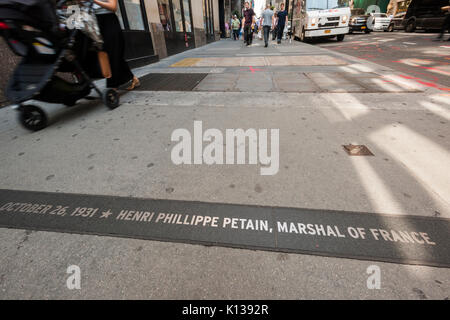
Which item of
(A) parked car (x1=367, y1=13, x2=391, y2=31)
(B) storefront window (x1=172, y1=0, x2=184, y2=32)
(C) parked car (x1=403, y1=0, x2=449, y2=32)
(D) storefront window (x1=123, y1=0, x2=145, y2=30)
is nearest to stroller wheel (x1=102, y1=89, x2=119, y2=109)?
(D) storefront window (x1=123, y1=0, x2=145, y2=30)

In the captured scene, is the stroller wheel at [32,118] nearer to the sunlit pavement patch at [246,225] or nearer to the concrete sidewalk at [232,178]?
the concrete sidewalk at [232,178]

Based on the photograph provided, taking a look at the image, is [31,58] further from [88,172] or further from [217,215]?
[217,215]

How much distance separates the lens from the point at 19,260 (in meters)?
1.34

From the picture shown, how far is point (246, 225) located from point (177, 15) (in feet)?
42.1

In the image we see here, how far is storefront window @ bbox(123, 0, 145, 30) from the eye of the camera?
706 centimetres

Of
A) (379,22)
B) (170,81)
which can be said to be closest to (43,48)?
(170,81)

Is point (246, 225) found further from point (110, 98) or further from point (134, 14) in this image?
point (134, 14)

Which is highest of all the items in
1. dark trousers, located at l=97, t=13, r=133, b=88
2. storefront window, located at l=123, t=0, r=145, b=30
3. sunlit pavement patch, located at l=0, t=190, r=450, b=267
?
storefront window, located at l=123, t=0, r=145, b=30

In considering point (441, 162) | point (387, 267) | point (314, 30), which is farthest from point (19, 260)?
point (314, 30)

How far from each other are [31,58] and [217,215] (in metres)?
3.52

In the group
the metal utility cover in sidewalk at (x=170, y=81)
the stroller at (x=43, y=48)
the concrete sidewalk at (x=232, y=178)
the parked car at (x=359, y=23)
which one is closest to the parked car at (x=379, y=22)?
the parked car at (x=359, y=23)

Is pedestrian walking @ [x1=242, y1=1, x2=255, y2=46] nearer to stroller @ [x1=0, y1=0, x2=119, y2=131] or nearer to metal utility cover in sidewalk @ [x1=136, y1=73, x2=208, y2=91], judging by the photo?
metal utility cover in sidewalk @ [x1=136, y1=73, x2=208, y2=91]

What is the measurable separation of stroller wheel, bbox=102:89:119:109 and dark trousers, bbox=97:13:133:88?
40 centimetres

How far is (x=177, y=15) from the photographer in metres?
11.1
